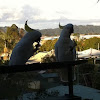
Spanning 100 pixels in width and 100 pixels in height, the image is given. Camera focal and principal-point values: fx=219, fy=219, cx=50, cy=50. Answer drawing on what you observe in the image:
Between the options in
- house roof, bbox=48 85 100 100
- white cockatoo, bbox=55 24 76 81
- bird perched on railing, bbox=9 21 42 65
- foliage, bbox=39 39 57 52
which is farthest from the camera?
foliage, bbox=39 39 57 52

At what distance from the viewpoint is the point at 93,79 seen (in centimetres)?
767

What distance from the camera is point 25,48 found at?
11.9ft

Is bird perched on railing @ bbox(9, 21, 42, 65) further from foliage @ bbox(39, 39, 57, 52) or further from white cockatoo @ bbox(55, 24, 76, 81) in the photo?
foliage @ bbox(39, 39, 57, 52)

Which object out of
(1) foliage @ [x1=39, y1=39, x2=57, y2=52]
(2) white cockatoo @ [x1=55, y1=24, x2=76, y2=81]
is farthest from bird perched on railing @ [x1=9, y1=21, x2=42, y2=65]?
(1) foliage @ [x1=39, y1=39, x2=57, y2=52]

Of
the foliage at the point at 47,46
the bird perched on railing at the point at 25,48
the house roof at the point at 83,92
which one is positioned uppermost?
the foliage at the point at 47,46

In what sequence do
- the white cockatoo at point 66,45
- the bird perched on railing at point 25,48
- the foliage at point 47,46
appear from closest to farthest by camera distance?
the bird perched on railing at point 25,48 → the white cockatoo at point 66,45 → the foliage at point 47,46

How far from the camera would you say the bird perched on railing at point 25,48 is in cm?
359

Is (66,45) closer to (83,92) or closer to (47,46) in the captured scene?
(83,92)

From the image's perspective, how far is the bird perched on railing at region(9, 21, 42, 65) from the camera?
3594mm

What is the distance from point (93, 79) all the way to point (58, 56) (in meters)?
3.03

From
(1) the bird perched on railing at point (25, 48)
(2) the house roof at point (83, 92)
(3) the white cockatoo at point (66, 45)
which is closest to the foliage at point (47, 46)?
(2) the house roof at point (83, 92)

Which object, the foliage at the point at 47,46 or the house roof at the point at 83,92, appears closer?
the house roof at the point at 83,92

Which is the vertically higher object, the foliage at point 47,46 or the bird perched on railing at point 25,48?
the foliage at point 47,46

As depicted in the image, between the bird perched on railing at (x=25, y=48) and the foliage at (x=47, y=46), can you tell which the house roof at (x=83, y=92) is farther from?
the foliage at (x=47, y=46)
